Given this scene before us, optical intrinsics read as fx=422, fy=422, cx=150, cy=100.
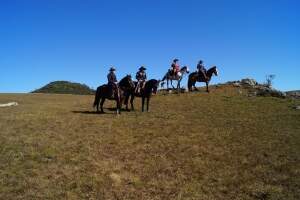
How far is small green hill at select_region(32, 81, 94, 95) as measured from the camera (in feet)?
331

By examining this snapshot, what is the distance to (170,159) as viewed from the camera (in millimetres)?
19469

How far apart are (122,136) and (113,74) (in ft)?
25.4

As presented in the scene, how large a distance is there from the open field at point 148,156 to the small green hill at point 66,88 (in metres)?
71.8

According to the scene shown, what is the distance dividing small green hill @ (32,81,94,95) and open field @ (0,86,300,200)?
71.8m

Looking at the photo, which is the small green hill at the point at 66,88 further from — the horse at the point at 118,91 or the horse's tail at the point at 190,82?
the horse at the point at 118,91

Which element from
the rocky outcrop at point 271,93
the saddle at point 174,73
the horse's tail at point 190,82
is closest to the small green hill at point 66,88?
the horse's tail at point 190,82

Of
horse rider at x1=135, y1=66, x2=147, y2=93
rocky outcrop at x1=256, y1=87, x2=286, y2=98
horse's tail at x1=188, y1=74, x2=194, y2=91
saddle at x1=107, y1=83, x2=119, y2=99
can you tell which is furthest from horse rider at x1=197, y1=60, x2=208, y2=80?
saddle at x1=107, y1=83, x2=119, y2=99

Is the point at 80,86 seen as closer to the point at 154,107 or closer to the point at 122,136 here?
the point at 154,107

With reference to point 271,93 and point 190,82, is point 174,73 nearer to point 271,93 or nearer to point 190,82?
point 190,82

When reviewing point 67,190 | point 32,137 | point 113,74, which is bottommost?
point 67,190

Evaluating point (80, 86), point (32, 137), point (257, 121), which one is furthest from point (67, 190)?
point (80, 86)

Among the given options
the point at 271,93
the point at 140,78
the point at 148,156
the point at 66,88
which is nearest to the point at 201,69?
the point at 271,93

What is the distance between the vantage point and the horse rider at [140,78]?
108 ft

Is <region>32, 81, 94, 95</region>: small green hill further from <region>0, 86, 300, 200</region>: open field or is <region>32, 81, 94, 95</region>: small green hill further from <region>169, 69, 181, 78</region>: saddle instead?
<region>0, 86, 300, 200</region>: open field
